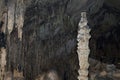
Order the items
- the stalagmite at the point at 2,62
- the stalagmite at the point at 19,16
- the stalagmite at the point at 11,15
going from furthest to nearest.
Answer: the stalagmite at the point at 19,16 < the stalagmite at the point at 11,15 < the stalagmite at the point at 2,62

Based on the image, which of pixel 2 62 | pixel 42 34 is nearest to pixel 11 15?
pixel 2 62

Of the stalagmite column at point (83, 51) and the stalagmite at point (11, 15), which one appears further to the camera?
the stalagmite at point (11, 15)

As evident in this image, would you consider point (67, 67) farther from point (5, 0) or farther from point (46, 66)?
point (5, 0)

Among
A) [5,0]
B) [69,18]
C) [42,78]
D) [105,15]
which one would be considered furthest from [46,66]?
[105,15]

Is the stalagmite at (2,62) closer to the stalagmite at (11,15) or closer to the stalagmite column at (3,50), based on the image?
the stalagmite column at (3,50)

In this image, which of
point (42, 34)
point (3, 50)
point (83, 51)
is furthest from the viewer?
point (42, 34)

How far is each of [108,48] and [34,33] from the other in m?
5.50

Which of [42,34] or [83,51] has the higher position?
[42,34]

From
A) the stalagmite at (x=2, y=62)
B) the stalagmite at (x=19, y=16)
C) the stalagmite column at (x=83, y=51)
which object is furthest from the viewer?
the stalagmite at (x=19, y=16)

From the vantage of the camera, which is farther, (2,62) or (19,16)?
(19,16)

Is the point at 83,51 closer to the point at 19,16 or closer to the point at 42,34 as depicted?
the point at 19,16

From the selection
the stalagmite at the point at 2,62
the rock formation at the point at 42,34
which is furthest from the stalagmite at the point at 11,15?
the stalagmite at the point at 2,62

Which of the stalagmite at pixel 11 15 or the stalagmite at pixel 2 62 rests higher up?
the stalagmite at pixel 11 15

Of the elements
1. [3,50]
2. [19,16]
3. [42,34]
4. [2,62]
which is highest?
[19,16]
